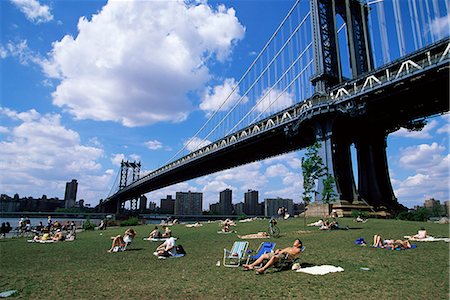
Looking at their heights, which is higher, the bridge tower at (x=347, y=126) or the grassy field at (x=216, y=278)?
the bridge tower at (x=347, y=126)

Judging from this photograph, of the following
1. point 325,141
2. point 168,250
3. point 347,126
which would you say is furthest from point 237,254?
point 347,126

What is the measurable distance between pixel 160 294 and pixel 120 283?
4.37 ft

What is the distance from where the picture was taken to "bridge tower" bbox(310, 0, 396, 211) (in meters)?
34.7

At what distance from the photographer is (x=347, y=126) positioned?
125 feet

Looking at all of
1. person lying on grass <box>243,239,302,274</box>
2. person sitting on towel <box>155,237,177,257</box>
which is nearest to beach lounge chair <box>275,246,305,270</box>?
person lying on grass <box>243,239,302,274</box>

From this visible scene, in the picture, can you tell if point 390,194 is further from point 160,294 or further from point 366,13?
point 160,294

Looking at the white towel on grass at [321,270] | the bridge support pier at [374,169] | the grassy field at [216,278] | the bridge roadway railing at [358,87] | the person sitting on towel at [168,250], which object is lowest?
the grassy field at [216,278]

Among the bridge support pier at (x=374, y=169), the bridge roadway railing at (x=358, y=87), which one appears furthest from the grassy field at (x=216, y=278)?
the bridge support pier at (x=374, y=169)

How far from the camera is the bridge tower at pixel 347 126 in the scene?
114 feet

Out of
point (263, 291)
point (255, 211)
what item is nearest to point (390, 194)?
point (263, 291)

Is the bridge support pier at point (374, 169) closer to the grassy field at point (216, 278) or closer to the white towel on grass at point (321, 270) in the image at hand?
the grassy field at point (216, 278)

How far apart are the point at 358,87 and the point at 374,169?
40.6ft

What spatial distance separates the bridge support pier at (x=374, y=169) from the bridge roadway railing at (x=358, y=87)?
9.42 meters

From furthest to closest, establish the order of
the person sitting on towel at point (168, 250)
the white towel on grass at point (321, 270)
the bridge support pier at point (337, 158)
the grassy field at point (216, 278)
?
1. the bridge support pier at point (337, 158)
2. the person sitting on towel at point (168, 250)
3. the white towel on grass at point (321, 270)
4. the grassy field at point (216, 278)
